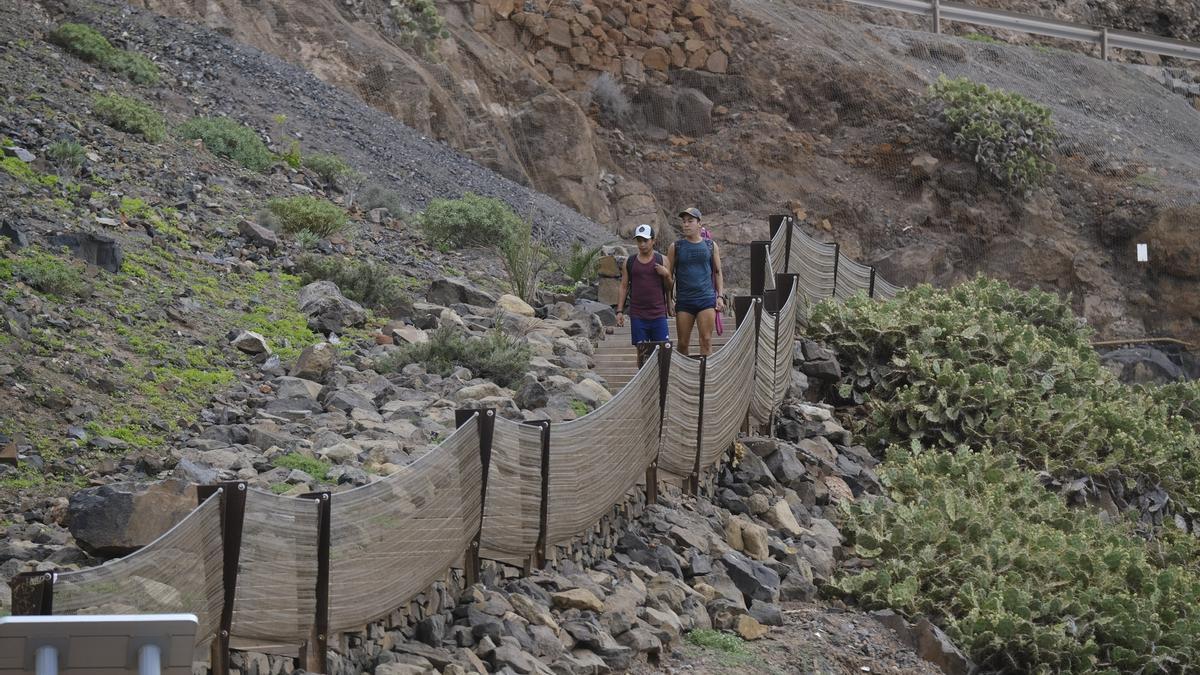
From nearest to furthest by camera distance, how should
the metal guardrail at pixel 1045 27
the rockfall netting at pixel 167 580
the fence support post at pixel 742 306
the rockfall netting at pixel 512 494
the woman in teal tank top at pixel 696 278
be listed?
the rockfall netting at pixel 167 580
the rockfall netting at pixel 512 494
the woman in teal tank top at pixel 696 278
the fence support post at pixel 742 306
the metal guardrail at pixel 1045 27

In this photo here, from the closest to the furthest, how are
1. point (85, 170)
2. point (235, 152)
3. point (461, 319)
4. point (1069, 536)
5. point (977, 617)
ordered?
point (977, 617)
point (1069, 536)
point (461, 319)
point (85, 170)
point (235, 152)

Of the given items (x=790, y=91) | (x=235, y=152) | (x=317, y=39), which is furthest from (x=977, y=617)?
(x=790, y=91)

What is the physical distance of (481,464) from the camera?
7.39 m

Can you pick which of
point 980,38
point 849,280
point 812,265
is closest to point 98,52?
point 812,265

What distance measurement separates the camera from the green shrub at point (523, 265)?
16.0 metres

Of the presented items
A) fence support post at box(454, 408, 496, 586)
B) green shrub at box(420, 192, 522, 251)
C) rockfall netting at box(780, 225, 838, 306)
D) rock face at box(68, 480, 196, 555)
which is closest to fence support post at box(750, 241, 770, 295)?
rockfall netting at box(780, 225, 838, 306)

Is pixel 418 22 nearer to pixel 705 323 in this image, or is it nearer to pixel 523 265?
pixel 523 265

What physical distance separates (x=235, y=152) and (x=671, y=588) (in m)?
11.1

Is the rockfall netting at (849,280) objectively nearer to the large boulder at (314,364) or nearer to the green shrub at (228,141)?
the green shrub at (228,141)

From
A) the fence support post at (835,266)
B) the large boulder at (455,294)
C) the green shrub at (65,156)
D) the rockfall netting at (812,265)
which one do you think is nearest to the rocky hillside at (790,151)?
the fence support post at (835,266)

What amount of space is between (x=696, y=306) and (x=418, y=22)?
17.7 m

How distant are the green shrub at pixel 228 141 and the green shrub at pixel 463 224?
7.11 feet

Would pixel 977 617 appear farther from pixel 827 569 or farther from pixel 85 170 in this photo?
pixel 85 170

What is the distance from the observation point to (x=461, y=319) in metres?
13.8
